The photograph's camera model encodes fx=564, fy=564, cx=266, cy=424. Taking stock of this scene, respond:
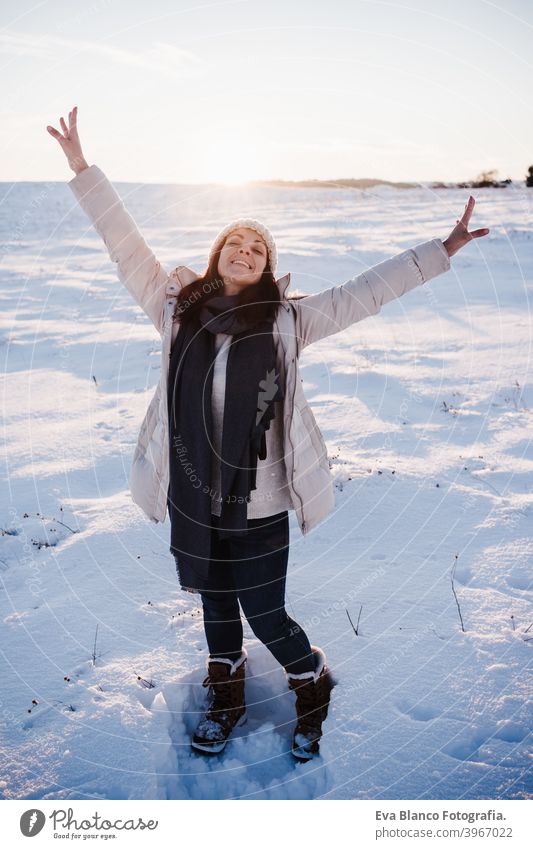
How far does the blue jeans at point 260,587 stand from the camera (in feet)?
9.18

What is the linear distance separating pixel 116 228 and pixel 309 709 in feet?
8.96

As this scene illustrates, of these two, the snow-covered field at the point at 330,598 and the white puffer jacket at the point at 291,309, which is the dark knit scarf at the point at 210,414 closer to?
the white puffer jacket at the point at 291,309

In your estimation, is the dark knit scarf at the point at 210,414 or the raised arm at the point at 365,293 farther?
the raised arm at the point at 365,293

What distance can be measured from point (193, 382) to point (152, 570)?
2113 mm

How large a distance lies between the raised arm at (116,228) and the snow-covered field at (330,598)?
2149 millimetres

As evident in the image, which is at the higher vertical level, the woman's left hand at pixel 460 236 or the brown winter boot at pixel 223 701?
the woman's left hand at pixel 460 236

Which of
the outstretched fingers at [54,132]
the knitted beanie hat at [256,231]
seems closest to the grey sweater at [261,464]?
the knitted beanie hat at [256,231]

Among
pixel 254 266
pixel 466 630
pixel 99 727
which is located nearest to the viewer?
pixel 254 266

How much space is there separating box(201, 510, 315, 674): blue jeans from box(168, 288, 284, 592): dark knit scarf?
0.31 ft

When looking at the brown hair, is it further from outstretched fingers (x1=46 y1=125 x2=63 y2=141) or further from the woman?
outstretched fingers (x1=46 y1=125 x2=63 y2=141)

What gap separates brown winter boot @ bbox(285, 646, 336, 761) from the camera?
2.91m
